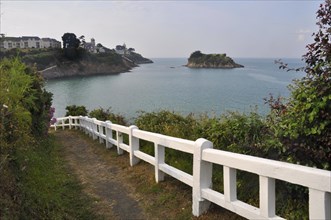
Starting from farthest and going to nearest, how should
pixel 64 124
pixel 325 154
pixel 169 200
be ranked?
pixel 64 124
pixel 169 200
pixel 325 154

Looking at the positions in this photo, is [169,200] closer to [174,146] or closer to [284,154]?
[174,146]

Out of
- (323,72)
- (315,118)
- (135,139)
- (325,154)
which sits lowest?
(135,139)

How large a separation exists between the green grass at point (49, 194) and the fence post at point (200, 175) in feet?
5.50

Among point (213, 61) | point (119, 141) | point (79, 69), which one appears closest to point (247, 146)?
point (119, 141)

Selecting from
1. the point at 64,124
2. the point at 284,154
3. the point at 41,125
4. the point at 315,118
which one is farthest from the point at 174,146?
the point at 64,124

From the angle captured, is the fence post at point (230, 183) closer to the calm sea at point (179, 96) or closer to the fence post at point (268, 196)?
the fence post at point (268, 196)

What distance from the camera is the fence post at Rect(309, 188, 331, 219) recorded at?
2.84 m

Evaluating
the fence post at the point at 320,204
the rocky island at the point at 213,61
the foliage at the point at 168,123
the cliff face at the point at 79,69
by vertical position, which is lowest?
the foliage at the point at 168,123

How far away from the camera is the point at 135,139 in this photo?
25.5 feet

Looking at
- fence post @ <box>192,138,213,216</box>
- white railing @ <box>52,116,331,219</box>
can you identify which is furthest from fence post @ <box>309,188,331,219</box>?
fence post @ <box>192,138,213,216</box>

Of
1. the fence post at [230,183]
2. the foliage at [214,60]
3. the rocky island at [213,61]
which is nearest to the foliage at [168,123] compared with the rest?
the fence post at [230,183]

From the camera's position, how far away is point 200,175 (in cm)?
462

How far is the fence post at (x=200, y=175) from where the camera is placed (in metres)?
4.59

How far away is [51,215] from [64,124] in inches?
746
